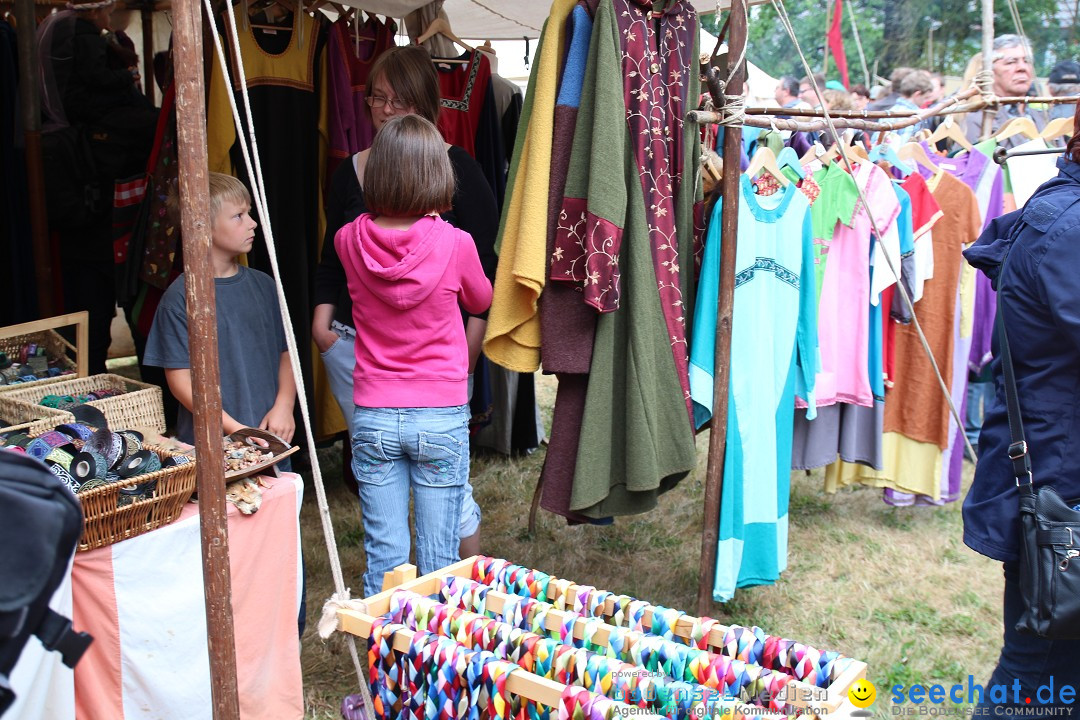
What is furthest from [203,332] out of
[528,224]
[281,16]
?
[281,16]

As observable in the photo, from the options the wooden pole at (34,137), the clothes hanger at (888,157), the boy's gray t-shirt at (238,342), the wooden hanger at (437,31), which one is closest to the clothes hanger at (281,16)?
the wooden hanger at (437,31)

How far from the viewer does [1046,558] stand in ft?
5.90

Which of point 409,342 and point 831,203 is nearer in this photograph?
point 409,342

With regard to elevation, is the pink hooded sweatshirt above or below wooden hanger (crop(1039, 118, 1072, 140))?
below

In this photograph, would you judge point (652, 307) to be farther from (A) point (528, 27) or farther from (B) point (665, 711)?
(A) point (528, 27)

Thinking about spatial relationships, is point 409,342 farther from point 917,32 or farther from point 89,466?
point 917,32

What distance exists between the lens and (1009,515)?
1.92 m

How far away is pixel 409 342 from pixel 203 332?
796 mm

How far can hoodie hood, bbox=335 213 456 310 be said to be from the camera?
2279 mm

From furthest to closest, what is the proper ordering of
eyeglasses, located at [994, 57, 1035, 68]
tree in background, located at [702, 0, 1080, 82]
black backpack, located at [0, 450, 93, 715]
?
tree in background, located at [702, 0, 1080, 82] < eyeglasses, located at [994, 57, 1035, 68] < black backpack, located at [0, 450, 93, 715]

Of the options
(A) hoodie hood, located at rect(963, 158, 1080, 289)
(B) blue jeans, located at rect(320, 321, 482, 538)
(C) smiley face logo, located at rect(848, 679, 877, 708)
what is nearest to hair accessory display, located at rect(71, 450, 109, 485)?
(B) blue jeans, located at rect(320, 321, 482, 538)

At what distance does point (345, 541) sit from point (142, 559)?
1885mm

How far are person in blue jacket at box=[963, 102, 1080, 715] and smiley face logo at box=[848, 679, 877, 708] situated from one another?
550 mm

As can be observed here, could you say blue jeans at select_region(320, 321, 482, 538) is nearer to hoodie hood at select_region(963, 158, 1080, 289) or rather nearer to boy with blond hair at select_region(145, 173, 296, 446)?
boy with blond hair at select_region(145, 173, 296, 446)
